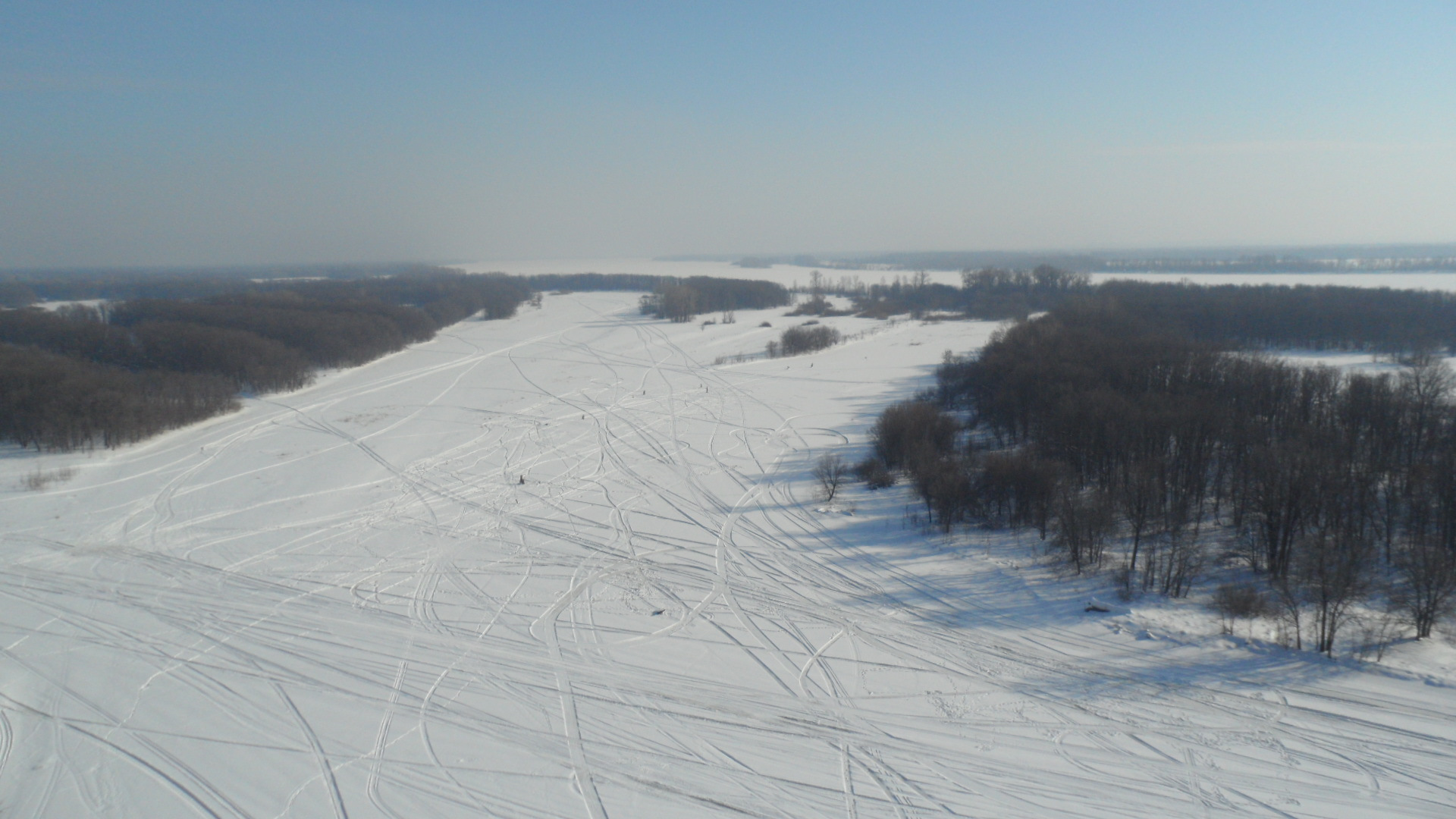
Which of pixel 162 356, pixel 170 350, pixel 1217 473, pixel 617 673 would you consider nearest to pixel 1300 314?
pixel 1217 473

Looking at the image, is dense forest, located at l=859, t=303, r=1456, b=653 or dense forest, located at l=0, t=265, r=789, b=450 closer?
dense forest, located at l=859, t=303, r=1456, b=653

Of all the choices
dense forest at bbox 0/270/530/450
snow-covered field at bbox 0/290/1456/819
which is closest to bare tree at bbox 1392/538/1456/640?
snow-covered field at bbox 0/290/1456/819

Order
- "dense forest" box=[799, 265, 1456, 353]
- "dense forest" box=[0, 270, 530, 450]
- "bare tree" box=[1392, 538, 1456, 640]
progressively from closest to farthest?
"bare tree" box=[1392, 538, 1456, 640]
"dense forest" box=[0, 270, 530, 450]
"dense forest" box=[799, 265, 1456, 353]

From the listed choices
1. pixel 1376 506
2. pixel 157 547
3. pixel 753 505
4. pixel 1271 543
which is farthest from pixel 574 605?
pixel 1376 506

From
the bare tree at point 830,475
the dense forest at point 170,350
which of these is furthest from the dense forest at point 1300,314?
the dense forest at point 170,350

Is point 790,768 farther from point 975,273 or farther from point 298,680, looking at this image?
point 975,273

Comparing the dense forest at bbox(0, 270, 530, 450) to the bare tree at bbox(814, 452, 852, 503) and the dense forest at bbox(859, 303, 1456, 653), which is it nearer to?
the bare tree at bbox(814, 452, 852, 503)
